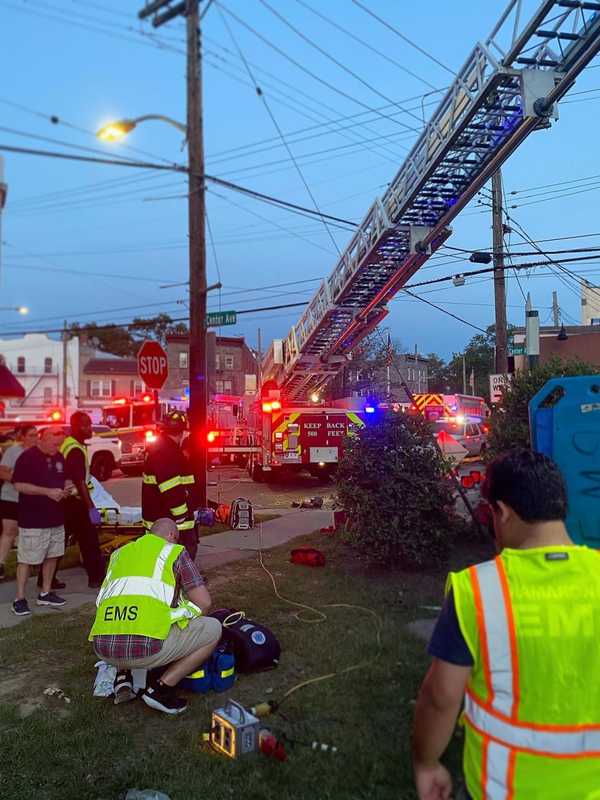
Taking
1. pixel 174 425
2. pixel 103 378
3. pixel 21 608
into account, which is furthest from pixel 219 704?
pixel 103 378

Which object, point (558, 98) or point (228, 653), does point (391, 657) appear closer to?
point (228, 653)

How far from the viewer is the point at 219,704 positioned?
12.8 feet

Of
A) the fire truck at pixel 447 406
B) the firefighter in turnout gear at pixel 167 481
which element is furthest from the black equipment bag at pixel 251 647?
the fire truck at pixel 447 406

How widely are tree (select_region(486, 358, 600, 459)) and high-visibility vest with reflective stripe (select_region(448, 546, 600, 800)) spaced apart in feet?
19.2

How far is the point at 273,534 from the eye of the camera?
947 centimetres

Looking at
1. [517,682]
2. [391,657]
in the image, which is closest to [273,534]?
[391,657]

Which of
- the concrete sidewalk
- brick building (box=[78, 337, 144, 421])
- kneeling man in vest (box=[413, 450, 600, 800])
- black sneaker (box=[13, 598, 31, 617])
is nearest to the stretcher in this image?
the concrete sidewalk

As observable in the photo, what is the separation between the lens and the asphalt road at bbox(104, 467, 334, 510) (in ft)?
44.2

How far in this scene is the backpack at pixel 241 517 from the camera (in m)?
10.0

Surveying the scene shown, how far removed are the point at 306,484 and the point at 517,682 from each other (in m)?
15.1

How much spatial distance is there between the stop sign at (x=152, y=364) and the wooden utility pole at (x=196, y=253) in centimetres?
65

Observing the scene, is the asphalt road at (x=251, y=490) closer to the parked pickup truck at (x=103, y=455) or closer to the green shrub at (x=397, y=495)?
the parked pickup truck at (x=103, y=455)

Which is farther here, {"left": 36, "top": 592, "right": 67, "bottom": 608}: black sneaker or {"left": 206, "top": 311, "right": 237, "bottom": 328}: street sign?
{"left": 206, "top": 311, "right": 237, "bottom": 328}: street sign

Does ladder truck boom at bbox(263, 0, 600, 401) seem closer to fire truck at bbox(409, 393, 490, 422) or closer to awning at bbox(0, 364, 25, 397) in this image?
fire truck at bbox(409, 393, 490, 422)
